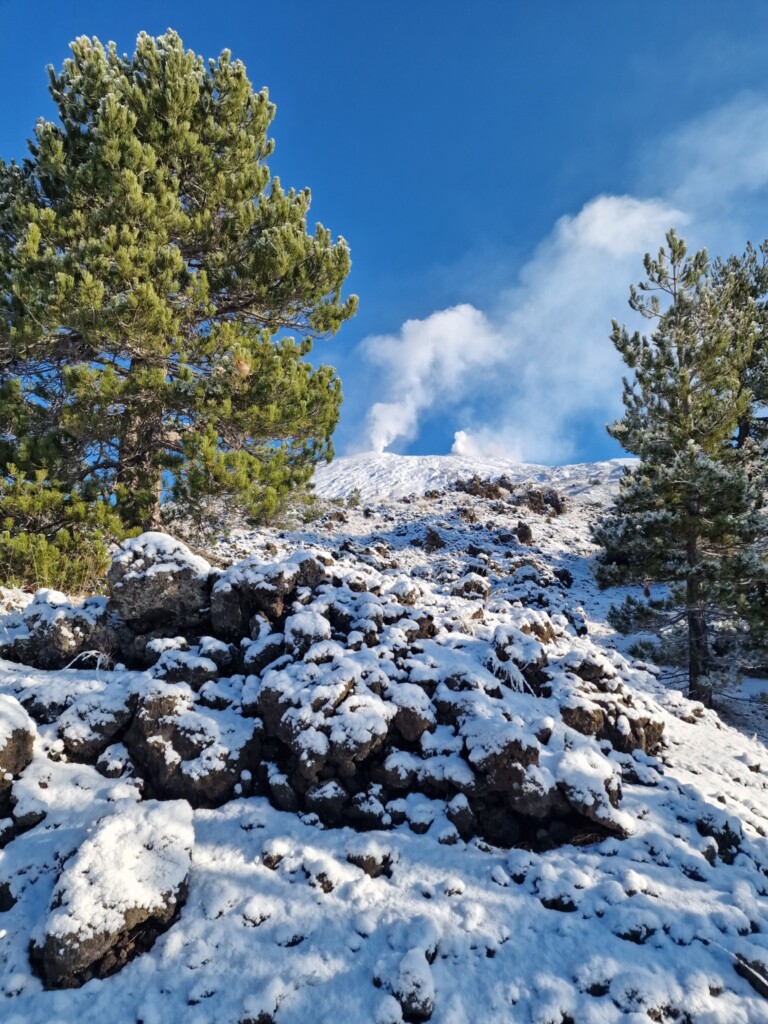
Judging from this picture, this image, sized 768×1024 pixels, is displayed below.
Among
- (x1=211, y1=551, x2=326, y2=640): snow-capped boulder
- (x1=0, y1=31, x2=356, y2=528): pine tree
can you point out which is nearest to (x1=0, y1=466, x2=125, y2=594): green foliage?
(x1=0, y1=31, x2=356, y2=528): pine tree

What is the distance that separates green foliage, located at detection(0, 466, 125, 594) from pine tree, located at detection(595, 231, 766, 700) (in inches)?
420

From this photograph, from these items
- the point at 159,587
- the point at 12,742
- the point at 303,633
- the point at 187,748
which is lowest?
the point at 12,742

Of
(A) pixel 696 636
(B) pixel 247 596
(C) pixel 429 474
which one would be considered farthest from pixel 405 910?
(C) pixel 429 474

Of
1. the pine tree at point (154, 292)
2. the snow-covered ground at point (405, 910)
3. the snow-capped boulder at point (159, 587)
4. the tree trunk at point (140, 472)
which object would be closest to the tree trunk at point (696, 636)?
the snow-covered ground at point (405, 910)

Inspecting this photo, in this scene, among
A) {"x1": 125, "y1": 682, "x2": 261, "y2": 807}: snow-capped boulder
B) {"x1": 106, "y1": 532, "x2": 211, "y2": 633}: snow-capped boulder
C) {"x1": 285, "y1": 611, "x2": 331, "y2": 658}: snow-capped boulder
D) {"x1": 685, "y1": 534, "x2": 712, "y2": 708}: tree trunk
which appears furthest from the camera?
{"x1": 685, "y1": 534, "x2": 712, "y2": 708}: tree trunk

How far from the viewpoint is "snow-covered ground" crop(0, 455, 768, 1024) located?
313cm

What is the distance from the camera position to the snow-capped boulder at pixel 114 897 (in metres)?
3.27

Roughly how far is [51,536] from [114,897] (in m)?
7.35

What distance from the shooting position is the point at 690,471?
1068cm

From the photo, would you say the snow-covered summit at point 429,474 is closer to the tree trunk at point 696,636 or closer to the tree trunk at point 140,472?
the tree trunk at point 696,636

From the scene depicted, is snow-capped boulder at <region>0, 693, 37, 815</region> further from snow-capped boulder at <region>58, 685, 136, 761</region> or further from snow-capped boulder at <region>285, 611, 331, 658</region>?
snow-capped boulder at <region>285, 611, 331, 658</region>

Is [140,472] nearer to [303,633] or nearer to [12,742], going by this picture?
[303,633]

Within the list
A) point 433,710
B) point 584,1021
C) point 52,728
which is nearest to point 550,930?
point 584,1021

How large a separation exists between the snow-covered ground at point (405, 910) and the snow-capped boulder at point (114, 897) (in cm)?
2
